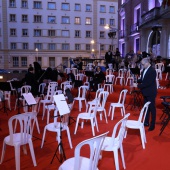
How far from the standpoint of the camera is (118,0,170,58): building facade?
1645 centimetres

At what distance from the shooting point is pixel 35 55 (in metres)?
36.8

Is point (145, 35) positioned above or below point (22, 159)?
above

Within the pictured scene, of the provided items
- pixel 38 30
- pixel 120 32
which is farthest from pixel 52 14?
pixel 120 32

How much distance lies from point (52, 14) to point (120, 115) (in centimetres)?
3238

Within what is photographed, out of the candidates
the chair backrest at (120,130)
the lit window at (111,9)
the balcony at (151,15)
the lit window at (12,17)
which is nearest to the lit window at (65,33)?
the lit window at (12,17)

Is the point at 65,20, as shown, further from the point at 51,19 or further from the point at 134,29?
the point at 134,29

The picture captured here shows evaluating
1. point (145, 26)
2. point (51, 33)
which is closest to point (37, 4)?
point (51, 33)

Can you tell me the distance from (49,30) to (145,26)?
2118 centimetres

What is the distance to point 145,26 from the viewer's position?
19.2 meters

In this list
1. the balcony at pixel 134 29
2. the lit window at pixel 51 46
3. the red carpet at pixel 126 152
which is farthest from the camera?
the lit window at pixel 51 46

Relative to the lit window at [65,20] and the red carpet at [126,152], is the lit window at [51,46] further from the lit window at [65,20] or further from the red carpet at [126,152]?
the red carpet at [126,152]

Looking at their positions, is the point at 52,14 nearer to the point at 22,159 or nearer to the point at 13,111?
the point at 13,111

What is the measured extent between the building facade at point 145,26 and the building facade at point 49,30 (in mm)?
10514

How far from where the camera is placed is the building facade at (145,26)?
1645 cm
